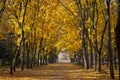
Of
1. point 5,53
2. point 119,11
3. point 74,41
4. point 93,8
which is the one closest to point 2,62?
point 5,53

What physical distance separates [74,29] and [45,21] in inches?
319

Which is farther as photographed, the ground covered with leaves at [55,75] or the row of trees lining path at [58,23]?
the row of trees lining path at [58,23]

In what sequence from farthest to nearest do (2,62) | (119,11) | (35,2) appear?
(2,62) < (35,2) < (119,11)

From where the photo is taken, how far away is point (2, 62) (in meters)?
76.6

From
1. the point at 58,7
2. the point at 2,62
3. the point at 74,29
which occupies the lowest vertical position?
the point at 2,62

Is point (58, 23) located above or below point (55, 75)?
above

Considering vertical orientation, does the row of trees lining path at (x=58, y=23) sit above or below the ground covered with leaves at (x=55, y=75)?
above

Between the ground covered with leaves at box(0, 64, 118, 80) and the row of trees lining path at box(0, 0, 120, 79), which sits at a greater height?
the row of trees lining path at box(0, 0, 120, 79)

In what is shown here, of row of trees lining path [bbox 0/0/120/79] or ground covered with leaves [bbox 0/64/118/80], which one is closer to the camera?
ground covered with leaves [bbox 0/64/118/80]

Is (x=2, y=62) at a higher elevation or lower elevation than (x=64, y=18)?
lower

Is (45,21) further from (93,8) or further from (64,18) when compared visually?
(93,8)

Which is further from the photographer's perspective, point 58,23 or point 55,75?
point 58,23

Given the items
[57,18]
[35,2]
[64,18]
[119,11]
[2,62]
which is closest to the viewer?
[119,11]

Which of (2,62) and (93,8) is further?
(2,62)
